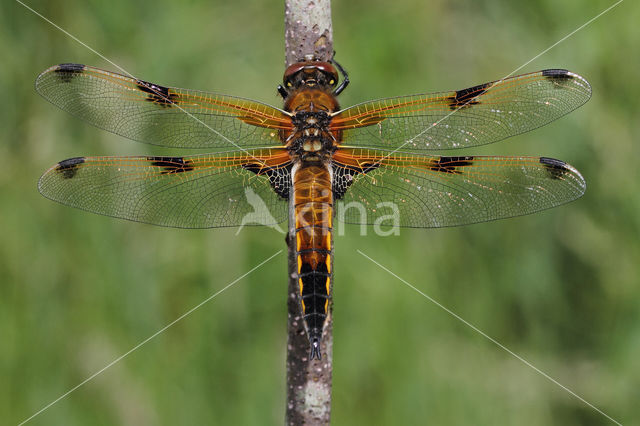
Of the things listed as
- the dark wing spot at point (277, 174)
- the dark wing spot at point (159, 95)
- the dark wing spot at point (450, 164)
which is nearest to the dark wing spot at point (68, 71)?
the dark wing spot at point (159, 95)

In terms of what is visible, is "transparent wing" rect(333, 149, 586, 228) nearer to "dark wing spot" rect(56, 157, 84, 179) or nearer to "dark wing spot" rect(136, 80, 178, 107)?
"dark wing spot" rect(136, 80, 178, 107)

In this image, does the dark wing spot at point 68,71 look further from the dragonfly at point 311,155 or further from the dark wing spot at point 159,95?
the dark wing spot at point 159,95

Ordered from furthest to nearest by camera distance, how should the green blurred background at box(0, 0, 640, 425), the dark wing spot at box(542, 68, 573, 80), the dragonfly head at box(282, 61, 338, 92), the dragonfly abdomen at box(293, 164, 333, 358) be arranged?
the green blurred background at box(0, 0, 640, 425)
the dark wing spot at box(542, 68, 573, 80)
the dragonfly head at box(282, 61, 338, 92)
the dragonfly abdomen at box(293, 164, 333, 358)

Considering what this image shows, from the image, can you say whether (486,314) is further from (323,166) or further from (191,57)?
(191,57)

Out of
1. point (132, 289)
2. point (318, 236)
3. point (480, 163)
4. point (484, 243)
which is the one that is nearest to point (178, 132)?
point (318, 236)

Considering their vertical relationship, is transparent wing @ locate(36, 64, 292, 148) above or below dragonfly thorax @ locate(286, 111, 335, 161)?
above

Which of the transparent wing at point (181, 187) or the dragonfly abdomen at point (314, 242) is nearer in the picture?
the dragonfly abdomen at point (314, 242)

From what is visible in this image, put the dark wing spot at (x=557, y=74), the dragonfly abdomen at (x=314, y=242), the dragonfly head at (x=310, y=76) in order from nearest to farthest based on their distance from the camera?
the dragonfly abdomen at (x=314, y=242) → the dragonfly head at (x=310, y=76) → the dark wing spot at (x=557, y=74)

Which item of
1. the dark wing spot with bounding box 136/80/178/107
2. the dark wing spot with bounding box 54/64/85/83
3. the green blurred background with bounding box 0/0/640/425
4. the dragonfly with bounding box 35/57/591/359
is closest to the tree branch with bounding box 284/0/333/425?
the dragonfly with bounding box 35/57/591/359
